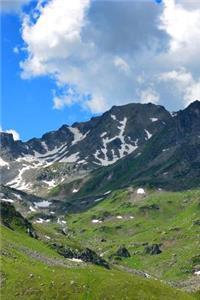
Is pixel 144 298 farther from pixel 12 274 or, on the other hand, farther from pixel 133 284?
pixel 12 274

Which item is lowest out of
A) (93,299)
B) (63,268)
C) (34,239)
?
(93,299)

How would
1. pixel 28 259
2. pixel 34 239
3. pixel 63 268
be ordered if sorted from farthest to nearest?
pixel 34 239 → pixel 28 259 → pixel 63 268

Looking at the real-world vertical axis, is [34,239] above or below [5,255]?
above

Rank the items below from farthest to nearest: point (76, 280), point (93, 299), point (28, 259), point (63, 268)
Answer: point (28, 259), point (63, 268), point (76, 280), point (93, 299)

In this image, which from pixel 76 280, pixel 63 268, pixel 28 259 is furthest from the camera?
pixel 28 259

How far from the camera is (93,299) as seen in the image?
9344cm

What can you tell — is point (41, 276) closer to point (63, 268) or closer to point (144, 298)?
point (63, 268)

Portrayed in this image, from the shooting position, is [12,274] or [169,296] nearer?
[169,296]

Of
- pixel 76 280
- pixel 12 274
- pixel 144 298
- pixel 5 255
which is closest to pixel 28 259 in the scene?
pixel 5 255

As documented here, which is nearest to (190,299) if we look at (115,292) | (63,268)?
(115,292)

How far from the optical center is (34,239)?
166 metres

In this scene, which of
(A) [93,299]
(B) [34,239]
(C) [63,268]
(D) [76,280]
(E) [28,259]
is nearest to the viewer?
(A) [93,299]

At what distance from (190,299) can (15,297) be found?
3029 cm

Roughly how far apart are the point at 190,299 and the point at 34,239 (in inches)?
2883
